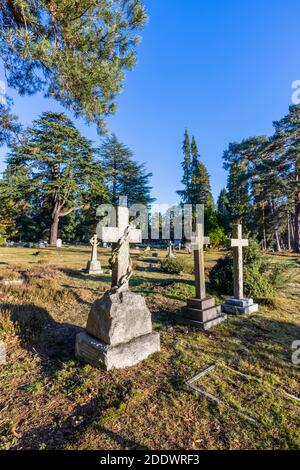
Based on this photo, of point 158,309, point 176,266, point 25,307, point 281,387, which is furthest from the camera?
point 176,266

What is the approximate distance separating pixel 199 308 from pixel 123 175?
99.9 feet

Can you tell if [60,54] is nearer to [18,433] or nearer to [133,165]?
[18,433]

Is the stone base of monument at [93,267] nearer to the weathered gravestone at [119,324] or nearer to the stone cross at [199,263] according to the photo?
the stone cross at [199,263]

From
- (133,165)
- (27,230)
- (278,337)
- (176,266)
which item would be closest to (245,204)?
(133,165)

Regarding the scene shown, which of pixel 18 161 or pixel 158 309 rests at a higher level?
pixel 18 161

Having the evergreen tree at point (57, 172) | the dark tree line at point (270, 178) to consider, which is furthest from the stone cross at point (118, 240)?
the evergreen tree at point (57, 172)

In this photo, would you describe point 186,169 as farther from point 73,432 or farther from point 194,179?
point 73,432

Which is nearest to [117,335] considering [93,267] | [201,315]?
[201,315]

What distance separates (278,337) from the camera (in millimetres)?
3889

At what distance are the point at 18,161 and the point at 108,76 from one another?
2325 centimetres

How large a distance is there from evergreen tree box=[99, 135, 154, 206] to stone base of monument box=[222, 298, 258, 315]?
2718 centimetres

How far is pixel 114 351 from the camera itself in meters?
2.70

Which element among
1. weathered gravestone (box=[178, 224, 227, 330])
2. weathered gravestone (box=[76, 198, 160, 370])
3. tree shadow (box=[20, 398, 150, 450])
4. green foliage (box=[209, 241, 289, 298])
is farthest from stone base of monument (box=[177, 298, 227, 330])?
tree shadow (box=[20, 398, 150, 450])

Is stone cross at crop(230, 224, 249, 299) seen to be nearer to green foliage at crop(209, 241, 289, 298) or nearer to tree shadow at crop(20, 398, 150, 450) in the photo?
green foliage at crop(209, 241, 289, 298)
